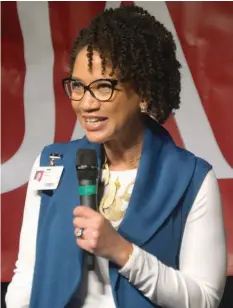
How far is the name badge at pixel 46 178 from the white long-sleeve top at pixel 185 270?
96mm

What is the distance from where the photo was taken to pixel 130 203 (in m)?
1.03

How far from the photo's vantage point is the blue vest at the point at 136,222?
1001 millimetres

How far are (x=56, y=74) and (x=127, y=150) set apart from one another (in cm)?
82

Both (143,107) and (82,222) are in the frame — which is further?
(143,107)

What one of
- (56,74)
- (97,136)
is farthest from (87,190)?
(56,74)

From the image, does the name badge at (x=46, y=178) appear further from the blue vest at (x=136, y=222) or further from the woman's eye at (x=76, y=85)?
the woman's eye at (x=76, y=85)

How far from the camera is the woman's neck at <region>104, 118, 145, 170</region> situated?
1.09 m

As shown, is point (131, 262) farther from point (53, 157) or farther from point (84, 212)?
point (53, 157)

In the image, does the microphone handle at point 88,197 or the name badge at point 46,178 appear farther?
the name badge at point 46,178

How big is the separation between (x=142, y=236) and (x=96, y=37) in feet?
1.27

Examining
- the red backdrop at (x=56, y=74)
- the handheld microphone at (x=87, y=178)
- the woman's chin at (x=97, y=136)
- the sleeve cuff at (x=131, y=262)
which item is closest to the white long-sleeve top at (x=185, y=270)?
the sleeve cuff at (x=131, y=262)

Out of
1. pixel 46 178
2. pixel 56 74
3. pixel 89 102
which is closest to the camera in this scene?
pixel 89 102

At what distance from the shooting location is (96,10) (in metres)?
1.83

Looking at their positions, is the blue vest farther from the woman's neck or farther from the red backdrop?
the red backdrop
